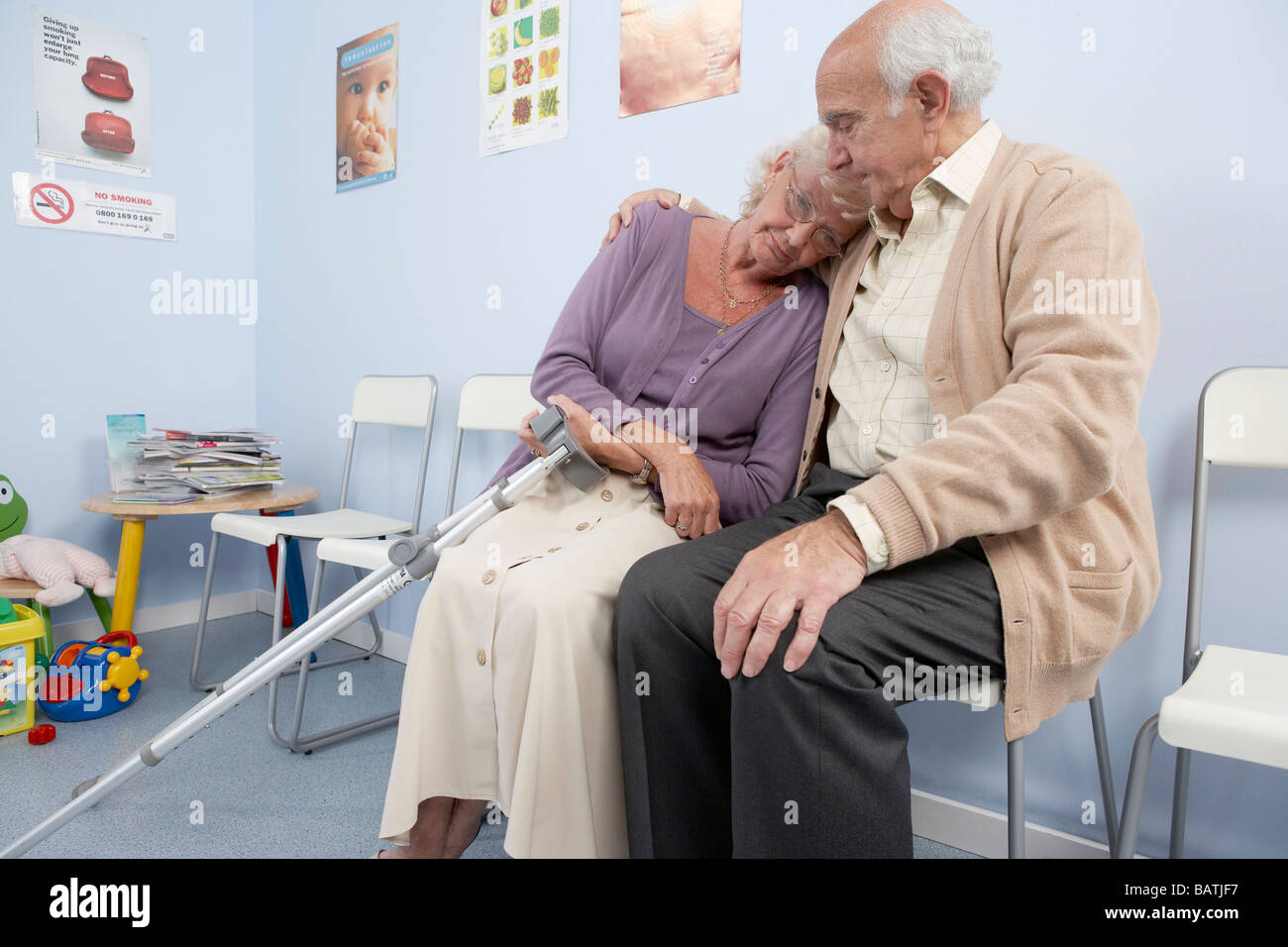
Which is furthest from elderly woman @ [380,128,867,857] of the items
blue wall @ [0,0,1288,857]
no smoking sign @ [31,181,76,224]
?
no smoking sign @ [31,181,76,224]

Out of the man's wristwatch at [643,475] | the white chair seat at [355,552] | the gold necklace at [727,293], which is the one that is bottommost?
the white chair seat at [355,552]

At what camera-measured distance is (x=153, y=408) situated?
2.90m

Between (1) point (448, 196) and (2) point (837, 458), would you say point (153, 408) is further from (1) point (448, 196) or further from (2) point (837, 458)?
(2) point (837, 458)

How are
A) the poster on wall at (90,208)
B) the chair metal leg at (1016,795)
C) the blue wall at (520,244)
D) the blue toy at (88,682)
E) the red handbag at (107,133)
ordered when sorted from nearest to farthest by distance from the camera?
1. the chair metal leg at (1016,795)
2. the blue wall at (520,244)
3. the blue toy at (88,682)
4. the poster on wall at (90,208)
5. the red handbag at (107,133)

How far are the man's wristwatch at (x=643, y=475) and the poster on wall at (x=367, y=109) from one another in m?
1.76

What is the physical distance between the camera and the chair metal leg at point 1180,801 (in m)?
1.21

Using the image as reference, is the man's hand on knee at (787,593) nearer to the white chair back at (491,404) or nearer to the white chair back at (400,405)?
the white chair back at (491,404)

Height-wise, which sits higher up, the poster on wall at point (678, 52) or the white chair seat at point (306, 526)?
the poster on wall at point (678, 52)

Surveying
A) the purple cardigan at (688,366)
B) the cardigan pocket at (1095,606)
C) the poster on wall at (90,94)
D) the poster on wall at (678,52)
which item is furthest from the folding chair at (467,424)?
the poster on wall at (90,94)

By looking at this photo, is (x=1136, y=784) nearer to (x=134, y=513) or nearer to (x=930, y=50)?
(x=930, y=50)

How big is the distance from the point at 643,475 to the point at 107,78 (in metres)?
2.56
